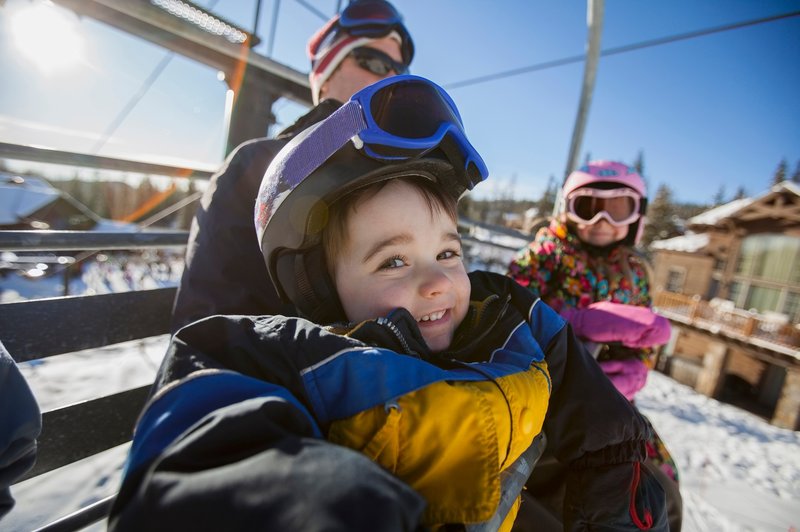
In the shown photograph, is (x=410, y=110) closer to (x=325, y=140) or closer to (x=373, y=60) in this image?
(x=325, y=140)

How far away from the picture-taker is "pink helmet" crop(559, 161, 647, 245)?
2.71m

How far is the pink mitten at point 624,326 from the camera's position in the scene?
69.6 inches

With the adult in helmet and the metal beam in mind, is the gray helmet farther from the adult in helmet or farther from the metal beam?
the metal beam

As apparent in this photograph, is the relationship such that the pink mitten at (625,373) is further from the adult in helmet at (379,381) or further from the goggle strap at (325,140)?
the goggle strap at (325,140)

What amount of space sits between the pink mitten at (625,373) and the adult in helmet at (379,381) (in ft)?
2.35

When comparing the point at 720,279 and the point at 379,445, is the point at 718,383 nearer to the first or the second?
the point at 720,279

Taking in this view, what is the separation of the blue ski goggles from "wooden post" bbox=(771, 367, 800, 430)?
58.7 ft

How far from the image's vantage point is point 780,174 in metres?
56.2

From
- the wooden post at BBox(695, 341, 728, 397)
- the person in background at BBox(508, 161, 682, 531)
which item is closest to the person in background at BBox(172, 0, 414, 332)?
the person in background at BBox(508, 161, 682, 531)

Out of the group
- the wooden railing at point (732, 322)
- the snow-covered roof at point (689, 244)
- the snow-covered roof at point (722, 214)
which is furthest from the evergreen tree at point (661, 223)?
the wooden railing at point (732, 322)

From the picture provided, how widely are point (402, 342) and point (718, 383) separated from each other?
20223 millimetres

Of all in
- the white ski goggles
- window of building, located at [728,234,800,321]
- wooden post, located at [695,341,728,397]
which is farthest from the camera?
wooden post, located at [695,341,728,397]

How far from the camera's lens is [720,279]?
56.9 feet

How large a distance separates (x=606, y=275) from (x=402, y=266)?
1927 millimetres
